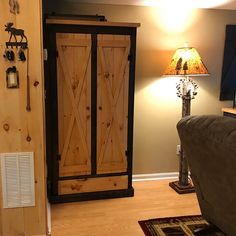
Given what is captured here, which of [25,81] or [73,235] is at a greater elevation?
[25,81]

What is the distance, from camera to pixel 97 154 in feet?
10.2

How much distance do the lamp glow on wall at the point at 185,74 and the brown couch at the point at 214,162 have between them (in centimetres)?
123

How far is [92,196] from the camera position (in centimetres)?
313

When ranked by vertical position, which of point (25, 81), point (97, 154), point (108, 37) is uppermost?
point (108, 37)

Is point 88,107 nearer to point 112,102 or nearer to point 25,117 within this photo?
point 112,102

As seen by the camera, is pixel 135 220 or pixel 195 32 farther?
pixel 195 32

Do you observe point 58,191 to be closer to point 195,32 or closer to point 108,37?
point 108,37

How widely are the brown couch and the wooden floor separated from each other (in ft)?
2.57

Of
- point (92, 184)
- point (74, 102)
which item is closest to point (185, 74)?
point (74, 102)

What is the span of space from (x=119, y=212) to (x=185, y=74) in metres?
1.55

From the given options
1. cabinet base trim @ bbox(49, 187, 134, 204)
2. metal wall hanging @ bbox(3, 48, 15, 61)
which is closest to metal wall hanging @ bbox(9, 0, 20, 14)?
metal wall hanging @ bbox(3, 48, 15, 61)

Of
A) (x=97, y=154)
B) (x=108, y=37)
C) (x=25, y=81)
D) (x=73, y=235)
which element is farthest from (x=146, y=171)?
(x=25, y=81)

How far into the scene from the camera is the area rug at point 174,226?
2547mm

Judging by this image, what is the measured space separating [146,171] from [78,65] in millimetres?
1622
